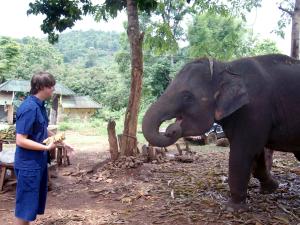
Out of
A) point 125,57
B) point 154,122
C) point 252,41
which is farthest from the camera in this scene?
point 125,57

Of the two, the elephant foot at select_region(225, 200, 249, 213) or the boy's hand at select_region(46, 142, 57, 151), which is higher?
the boy's hand at select_region(46, 142, 57, 151)

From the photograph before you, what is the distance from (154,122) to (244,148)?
3.76 ft

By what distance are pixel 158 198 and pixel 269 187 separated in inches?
64.8

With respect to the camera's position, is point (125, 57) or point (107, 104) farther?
point (107, 104)

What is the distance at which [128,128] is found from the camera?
841 cm

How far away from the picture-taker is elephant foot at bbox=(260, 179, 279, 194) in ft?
19.2

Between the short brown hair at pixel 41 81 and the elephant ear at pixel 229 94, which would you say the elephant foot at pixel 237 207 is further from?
the short brown hair at pixel 41 81

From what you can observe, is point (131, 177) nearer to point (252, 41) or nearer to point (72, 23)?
point (72, 23)

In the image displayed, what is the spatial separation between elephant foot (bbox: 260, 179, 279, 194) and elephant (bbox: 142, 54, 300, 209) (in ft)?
3.02

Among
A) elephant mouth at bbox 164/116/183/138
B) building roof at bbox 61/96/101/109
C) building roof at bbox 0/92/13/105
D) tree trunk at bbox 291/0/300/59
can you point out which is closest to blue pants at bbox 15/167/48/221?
elephant mouth at bbox 164/116/183/138

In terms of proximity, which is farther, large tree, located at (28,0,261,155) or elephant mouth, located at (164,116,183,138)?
large tree, located at (28,0,261,155)

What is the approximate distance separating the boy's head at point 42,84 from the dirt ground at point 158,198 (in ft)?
6.25

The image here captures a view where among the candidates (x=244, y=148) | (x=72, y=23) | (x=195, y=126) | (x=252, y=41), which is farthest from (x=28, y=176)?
(x=252, y=41)

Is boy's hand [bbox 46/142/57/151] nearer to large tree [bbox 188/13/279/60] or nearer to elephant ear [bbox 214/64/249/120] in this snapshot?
elephant ear [bbox 214/64/249/120]
